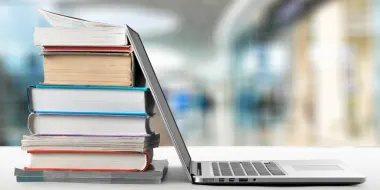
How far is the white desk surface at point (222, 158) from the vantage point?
0.79m

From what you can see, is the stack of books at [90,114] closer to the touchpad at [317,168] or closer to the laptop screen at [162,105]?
the laptop screen at [162,105]

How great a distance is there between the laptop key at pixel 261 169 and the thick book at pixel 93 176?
6.8 inches

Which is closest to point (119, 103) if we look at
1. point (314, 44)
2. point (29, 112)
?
point (29, 112)

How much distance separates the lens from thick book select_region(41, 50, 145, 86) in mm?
833

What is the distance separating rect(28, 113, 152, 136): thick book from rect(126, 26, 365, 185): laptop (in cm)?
5

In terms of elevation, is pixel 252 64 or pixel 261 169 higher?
pixel 252 64

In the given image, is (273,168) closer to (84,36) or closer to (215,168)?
(215,168)

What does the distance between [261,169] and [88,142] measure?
318 mm

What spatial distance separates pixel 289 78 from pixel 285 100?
276 millimetres

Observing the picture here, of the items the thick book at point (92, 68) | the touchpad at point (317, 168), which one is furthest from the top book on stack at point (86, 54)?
the touchpad at point (317, 168)

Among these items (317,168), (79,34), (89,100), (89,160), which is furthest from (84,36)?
(317,168)

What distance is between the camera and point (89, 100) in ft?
2.72

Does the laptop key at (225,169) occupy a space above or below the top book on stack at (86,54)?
below

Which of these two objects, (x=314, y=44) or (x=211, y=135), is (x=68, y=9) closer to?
(x=211, y=135)
